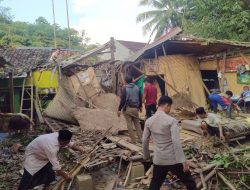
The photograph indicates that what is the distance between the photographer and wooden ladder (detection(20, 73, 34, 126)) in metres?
15.3

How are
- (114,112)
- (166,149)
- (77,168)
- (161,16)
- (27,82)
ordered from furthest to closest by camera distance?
(161,16), (27,82), (114,112), (77,168), (166,149)

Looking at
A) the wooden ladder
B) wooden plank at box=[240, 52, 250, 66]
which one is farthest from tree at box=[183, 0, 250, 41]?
the wooden ladder

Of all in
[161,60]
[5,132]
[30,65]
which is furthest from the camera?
[30,65]

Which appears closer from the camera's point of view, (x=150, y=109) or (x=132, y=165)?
(x=132, y=165)

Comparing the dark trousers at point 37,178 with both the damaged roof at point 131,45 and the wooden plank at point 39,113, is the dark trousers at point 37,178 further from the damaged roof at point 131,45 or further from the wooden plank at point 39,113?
the damaged roof at point 131,45

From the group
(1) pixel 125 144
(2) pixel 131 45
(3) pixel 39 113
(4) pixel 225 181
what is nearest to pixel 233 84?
(1) pixel 125 144

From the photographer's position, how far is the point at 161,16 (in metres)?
26.4

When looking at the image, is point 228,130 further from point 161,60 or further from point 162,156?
point 161,60

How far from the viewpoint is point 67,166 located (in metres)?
7.01

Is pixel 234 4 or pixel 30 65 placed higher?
pixel 234 4

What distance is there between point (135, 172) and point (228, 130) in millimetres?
3038

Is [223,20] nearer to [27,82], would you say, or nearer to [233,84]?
[233,84]

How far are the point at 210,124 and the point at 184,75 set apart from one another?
6514mm

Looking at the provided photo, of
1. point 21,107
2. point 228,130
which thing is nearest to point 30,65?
point 21,107
